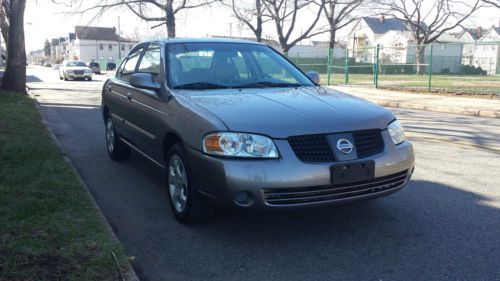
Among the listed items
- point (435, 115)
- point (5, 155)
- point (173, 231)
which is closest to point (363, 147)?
point (173, 231)

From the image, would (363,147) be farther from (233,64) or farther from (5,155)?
(5,155)

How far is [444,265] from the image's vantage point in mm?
3543

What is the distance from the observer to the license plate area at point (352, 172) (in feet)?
12.2

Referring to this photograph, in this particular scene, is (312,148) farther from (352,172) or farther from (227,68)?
(227,68)

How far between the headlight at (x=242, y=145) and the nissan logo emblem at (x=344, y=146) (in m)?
0.50

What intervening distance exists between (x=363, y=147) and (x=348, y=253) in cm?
83

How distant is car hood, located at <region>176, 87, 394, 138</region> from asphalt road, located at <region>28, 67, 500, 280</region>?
3.01 ft

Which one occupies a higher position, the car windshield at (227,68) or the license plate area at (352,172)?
the car windshield at (227,68)

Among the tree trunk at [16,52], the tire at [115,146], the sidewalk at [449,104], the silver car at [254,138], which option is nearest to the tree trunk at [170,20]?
the tree trunk at [16,52]

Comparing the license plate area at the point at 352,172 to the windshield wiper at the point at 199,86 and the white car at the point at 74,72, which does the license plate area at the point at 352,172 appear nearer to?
the windshield wiper at the point at 199,86

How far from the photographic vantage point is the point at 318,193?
12.3ft

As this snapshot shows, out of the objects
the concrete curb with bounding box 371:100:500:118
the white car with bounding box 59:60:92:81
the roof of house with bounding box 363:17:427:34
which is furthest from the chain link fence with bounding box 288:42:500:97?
the roof of house with bounding box 363:17:427:34

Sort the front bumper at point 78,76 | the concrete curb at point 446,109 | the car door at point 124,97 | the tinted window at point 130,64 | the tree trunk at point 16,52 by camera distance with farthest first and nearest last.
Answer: the front bumper at point 78,76
the tree trunk at point 16,52
the concrete curb at point 446,109
the tinted window at point 130,64
the car door at point 124,97

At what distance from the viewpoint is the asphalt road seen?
138 inches
